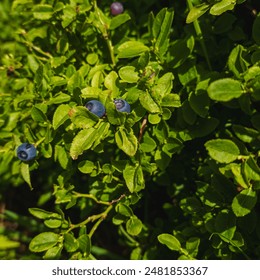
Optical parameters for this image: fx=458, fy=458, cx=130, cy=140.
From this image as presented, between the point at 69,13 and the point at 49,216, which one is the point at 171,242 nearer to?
the point at 49,216

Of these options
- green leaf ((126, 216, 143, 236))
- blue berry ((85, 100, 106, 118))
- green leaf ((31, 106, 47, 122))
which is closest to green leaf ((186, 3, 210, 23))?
blue berry ((85, 100, 106, 118))

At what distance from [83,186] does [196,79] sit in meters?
0.81

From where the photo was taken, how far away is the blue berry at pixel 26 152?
1.48m

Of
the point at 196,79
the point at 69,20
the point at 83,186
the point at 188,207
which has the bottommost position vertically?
the point at 83,186

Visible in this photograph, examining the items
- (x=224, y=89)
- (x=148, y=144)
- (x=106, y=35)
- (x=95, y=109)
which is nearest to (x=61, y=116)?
(x=95, y=109)

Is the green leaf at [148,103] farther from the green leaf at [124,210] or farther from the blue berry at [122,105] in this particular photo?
the green leaf at [124,210]

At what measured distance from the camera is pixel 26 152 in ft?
4.85

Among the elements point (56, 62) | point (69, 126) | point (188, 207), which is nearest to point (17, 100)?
point (56, 62)

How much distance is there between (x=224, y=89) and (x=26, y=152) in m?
0.68

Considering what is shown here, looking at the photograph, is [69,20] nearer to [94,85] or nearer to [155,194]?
[94,85]

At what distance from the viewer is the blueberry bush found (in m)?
1.26

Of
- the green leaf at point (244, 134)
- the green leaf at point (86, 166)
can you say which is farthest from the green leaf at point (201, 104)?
the green leaf at point (86, 166)

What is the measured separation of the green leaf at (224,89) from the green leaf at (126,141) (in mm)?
255
